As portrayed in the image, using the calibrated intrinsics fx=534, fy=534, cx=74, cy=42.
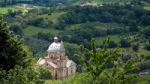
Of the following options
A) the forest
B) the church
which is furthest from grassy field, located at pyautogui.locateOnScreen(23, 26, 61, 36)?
the church

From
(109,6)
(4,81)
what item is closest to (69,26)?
(109,6)

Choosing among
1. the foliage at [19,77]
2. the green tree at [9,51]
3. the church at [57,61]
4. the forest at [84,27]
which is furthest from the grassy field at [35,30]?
the foliage at [19,77]

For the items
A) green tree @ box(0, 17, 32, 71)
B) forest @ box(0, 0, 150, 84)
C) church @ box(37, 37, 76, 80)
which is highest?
green tree @ box(0, 17, 32, 71)

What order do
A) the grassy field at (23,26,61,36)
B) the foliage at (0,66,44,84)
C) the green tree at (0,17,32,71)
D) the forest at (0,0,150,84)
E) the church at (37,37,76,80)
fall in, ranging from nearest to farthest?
the foliage at (0,66,44,84), the green tree at (0,17,32,71), the church at (37,37,76,80), the forest at (0,0,150,84), the grassy field at (23,26,61,36)

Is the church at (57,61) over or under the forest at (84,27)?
over

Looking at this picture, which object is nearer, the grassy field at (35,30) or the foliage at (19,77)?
the foliage at (19,77)

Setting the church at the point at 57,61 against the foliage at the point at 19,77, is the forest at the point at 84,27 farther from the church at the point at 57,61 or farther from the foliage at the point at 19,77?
the foliage at the point at 19,77

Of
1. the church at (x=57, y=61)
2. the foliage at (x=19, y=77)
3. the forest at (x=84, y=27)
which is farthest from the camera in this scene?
the forest at (x=84, y=27)

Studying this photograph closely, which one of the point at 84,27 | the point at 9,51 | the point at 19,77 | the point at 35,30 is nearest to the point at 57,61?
the point at 9,51

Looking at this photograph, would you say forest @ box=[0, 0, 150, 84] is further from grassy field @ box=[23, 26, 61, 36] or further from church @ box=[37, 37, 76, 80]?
church @ box=[37, 37, 76, 80]

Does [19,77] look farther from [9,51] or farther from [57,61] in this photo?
[57,61]

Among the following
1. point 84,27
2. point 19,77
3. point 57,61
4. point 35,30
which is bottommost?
point 84,27

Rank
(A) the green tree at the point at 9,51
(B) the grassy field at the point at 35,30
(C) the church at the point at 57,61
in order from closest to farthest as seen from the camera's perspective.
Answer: (A) the green tree at the point at 9,51
(C) the church at the point at 57,61
(B) the grassy field at the point at 35,30

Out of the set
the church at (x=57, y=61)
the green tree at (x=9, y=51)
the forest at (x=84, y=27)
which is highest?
the green tree at (x=9, y=51)
